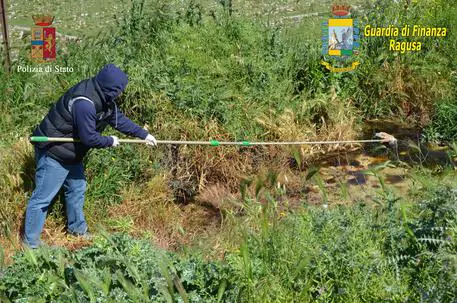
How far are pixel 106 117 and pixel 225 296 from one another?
7.66 ft

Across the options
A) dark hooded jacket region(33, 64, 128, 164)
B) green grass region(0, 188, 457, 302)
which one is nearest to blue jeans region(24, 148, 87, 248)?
dark hooded jacket region(33, 64, 128, 164)

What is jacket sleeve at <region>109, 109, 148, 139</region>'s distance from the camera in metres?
5.50

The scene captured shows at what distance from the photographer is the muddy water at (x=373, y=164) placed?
6.54m

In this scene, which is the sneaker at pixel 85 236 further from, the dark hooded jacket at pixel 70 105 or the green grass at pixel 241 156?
the dark hooded jacket at pixel 70 105

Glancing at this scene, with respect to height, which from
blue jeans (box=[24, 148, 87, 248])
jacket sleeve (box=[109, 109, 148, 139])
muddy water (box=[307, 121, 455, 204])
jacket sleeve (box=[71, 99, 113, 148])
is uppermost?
jacket sleeve (box=[71, 99, 113, 148])

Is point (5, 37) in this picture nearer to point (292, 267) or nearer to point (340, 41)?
point (340, 41)

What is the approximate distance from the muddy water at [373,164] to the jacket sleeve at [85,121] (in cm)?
238

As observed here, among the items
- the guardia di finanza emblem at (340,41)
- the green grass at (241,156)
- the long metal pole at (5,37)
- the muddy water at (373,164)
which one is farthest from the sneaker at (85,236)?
the guardia di finanza emblem at (340,41)

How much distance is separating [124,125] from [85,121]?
2.02ft

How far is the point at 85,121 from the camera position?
498 centimetres

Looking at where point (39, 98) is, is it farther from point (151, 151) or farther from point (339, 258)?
point (339, 258)

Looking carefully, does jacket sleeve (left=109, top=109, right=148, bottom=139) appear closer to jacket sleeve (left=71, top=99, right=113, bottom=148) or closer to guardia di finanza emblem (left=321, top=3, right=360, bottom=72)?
jacket sleeve (left=71, top=99, right=113, bottom=148)

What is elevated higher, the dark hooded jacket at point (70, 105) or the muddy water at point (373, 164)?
the dark hooded jacket at point (70, 105)

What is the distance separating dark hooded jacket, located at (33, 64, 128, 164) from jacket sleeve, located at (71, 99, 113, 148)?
0.07 metres
